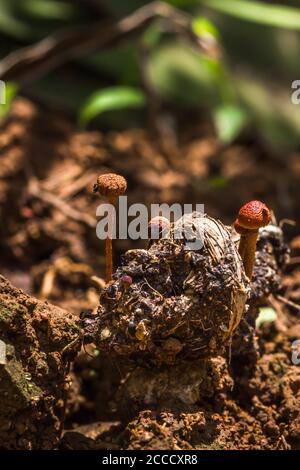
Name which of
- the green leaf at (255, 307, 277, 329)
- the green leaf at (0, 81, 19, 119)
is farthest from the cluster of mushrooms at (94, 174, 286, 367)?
the green leaf at (0, 81, 19, 119)

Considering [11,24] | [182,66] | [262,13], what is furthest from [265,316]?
[11,24]

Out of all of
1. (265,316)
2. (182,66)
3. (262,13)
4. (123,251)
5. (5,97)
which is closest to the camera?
(265,316)

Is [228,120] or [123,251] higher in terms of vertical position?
[228,120]

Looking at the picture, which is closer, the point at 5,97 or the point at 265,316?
the point at 265,316

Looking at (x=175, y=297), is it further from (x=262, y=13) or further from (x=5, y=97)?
(x=262, y=13)

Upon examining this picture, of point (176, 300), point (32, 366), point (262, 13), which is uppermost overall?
point (262, 13)
